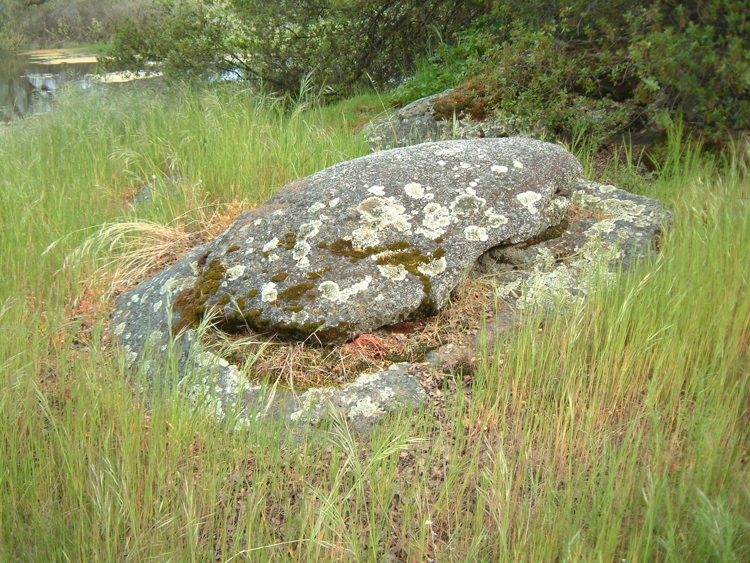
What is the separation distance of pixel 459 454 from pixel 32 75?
17590 millimetres

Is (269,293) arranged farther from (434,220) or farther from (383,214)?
(434,220)

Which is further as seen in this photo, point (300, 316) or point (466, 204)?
point (466, 204)

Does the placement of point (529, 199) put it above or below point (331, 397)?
above

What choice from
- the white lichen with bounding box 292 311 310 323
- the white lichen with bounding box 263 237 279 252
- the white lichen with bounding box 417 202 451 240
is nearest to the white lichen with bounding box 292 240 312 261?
the white lichen with bounding box 263 237 279 252

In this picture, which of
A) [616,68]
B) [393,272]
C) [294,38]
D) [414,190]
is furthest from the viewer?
[294,38]

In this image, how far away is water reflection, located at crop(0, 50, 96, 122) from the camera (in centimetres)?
1180

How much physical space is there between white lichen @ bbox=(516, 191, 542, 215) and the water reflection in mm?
9642

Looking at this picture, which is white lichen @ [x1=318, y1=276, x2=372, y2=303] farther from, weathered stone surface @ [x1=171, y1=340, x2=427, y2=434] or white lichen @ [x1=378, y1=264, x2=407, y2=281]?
weathered stone surface @ [x1=171, y1=340, x2=427, y2=434]

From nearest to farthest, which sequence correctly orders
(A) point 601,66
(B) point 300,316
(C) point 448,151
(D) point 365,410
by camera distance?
(D) point 365,410, (B) point 300,316, (C) point 448,151, (A) point 601,66

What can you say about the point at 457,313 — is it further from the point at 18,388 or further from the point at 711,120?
the point at 711,120

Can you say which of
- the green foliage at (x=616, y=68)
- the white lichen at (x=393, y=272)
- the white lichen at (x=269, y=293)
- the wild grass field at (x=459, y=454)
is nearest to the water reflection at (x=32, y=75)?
the green foliage at (x=616, y=68)

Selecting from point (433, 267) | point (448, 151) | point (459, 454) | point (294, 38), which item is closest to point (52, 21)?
point (294, 38)

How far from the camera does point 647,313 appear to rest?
2.58 metres

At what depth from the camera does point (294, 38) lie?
906cm
